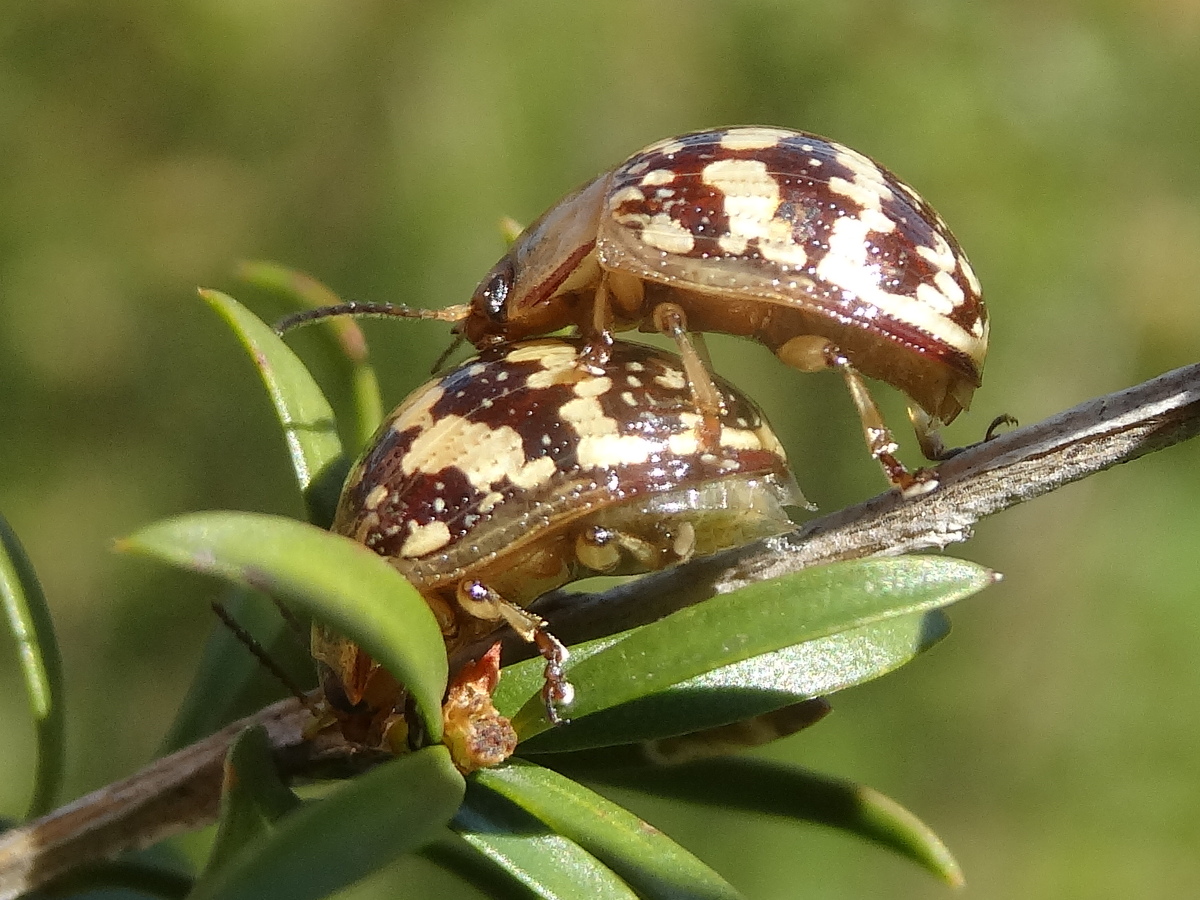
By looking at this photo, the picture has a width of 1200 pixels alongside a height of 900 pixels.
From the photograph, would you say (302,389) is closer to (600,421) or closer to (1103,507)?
(600,421)

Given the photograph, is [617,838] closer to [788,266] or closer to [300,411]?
[300,411]

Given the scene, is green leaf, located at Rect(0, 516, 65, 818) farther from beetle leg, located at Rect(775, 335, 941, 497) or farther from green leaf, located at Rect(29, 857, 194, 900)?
beetle leg, located at Rect(775, 335, 941, 497)

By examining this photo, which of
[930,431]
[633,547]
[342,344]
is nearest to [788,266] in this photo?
[930,431]

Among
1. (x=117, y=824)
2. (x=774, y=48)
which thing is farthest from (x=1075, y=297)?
(x=117, y=824)

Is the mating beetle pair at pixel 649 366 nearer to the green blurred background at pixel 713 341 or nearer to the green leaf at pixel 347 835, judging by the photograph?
the green leaf at pixel 347 835

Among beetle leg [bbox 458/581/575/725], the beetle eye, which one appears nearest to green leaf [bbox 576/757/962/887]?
beetle leg [bbox 458/581/575/725]

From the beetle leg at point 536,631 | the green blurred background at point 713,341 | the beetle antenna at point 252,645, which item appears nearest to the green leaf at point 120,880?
the beetle antenna at point 252,645
